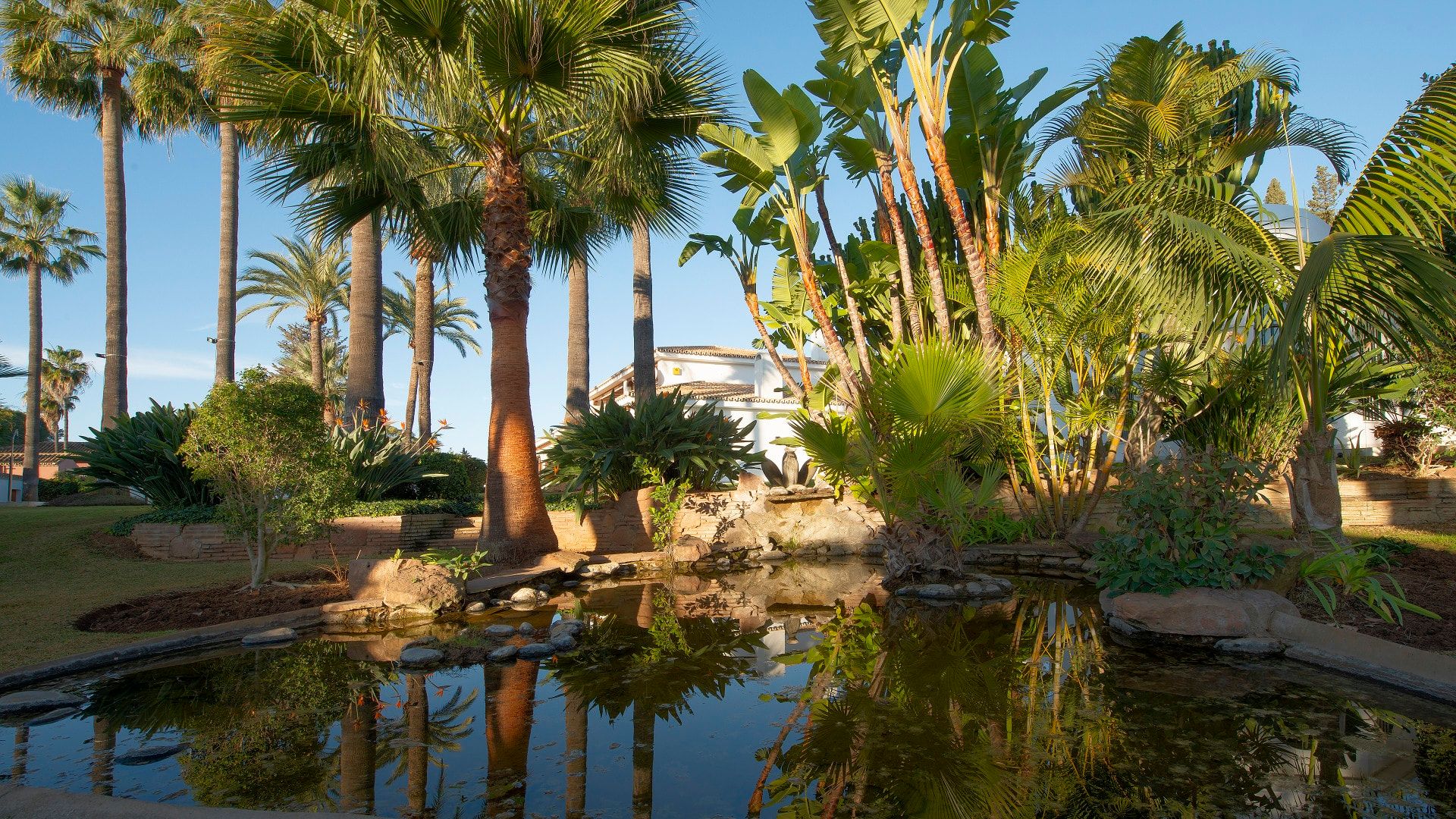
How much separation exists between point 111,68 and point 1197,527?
2334 centimetres

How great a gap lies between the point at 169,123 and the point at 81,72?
10.0 ft

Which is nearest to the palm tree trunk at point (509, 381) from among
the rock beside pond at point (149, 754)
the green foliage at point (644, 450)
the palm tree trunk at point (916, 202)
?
the green foliage at point (644, 450)

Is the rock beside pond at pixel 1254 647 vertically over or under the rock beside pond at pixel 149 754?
over

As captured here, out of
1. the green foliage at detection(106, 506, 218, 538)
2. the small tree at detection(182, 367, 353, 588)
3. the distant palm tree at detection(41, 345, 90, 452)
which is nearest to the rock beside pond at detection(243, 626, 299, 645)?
the small tree at detection(182, 367, 353, 588)

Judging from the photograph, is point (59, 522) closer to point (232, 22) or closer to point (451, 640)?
point (232, 22)

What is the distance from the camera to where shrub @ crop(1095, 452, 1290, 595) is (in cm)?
594

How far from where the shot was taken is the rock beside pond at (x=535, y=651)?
5.72 meters

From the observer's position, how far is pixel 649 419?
12328mm

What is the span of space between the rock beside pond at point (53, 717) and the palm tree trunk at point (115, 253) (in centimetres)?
1576

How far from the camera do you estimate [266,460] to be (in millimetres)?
7543

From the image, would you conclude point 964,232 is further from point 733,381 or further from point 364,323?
point 733,381

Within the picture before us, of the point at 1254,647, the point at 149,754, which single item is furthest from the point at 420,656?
the point at 1254,647

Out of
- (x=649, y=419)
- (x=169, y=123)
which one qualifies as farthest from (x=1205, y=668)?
(x=169, y=123)

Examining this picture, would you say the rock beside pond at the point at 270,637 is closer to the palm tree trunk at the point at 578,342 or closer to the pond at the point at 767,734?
the pond at the point at 767,734
